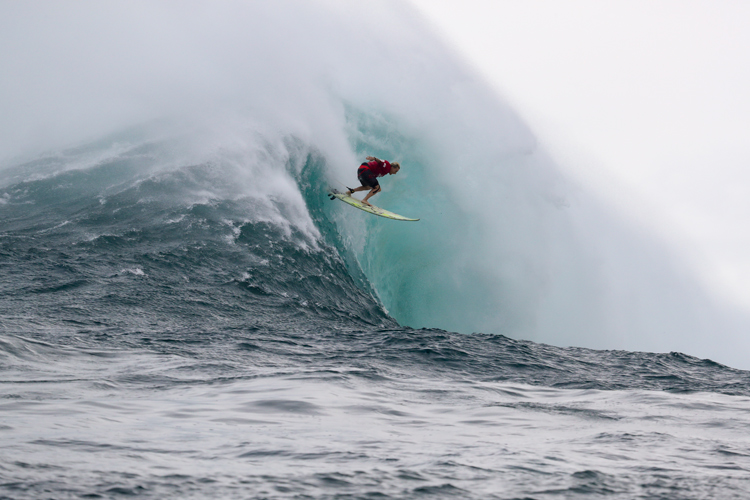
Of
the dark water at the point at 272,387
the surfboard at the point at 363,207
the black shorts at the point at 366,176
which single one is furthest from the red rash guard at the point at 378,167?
the dark water at the point at 272,387

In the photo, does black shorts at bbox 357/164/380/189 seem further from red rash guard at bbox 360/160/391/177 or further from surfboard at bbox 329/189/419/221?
surfboard at bbox 329/189/419/221

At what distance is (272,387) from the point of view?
23.4ft

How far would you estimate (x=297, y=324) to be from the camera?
40.2 feet

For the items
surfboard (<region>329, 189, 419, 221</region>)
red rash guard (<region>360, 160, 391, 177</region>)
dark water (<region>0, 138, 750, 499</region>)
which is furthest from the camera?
surfboard (<region>329, 189, 419, 221</region>)

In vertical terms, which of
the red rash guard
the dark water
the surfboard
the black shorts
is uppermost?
the red rash guard

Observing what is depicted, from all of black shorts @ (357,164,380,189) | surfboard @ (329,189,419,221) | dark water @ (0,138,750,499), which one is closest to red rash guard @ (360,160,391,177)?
black shorts @ (357,164,380,189)

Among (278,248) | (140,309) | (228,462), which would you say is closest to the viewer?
(228,462)

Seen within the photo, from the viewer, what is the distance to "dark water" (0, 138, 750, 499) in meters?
4.23

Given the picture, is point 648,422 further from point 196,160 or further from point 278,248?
point 196,160

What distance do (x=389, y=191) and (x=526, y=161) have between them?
628cm

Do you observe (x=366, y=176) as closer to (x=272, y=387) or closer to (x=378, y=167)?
(x=378, y=167)

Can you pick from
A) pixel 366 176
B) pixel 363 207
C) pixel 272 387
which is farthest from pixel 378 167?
pixel 272 387

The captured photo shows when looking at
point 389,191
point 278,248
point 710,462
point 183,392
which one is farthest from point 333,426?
point 389,191

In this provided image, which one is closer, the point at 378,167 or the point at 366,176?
the point at 378,167
